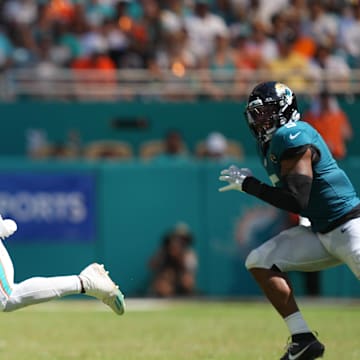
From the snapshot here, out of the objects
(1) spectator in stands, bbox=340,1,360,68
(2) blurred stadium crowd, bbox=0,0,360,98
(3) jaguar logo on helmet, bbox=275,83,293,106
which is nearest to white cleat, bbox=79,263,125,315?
(3) jaguar logo on helmet, bbox=275,83,293,106

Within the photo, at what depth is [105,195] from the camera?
1442 centimetres

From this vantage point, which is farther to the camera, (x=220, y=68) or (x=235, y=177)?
(x=220, y=68)

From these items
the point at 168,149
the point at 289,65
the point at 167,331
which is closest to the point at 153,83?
the point at 168,149

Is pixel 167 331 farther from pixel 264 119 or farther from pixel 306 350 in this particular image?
pixel 264 119

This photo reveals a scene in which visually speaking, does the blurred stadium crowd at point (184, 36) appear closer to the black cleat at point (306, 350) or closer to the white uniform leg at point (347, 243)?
the white uniform leg at point (347, 243)

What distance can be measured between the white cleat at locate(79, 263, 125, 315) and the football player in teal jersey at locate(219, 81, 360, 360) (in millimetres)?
937

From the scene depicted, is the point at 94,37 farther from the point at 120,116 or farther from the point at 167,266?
the point at 167,266

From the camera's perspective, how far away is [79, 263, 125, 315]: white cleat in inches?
285

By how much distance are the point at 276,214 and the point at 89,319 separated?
363cm

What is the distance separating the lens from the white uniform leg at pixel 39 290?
23.5 ft

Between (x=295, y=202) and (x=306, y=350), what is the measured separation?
0.98m

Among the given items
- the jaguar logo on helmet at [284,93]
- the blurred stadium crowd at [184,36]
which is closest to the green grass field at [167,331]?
the jaguar logo on helmet at [284,93]

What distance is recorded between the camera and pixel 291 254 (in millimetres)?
7457

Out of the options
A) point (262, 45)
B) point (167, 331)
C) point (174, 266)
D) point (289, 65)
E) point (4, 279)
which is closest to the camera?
point (4, 279)
